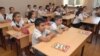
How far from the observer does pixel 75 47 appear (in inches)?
72.4

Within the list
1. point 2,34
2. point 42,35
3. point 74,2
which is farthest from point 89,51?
point 74,2

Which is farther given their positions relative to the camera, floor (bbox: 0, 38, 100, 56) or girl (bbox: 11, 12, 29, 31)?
floor (bbox: 0, 38, 100, 56)

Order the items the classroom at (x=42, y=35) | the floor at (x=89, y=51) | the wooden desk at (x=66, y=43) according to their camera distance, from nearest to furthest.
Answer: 1. the wooden desk at (x=66, y=43)
2. the classroom at (x=42, y=35)
3. the floor at (x=89, y=51)

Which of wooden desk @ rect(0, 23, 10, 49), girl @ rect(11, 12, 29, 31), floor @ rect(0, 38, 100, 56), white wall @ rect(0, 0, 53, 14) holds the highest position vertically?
white wall @ rect(0, 0, 53, 14)

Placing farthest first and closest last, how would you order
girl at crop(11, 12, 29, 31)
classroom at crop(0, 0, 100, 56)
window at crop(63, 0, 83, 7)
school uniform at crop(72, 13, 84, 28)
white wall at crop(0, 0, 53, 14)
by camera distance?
window at crop(63, 0, 83, 7) → white wall at crop(0, 0, 53, 14) → school uniform at crop(72, 13, 84, 28) → girl at crop(11, 12, 29, 31) → classroom at crop(0, 0, 100, 56)

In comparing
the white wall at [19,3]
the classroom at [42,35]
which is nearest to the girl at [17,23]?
the classroom at [42,35]

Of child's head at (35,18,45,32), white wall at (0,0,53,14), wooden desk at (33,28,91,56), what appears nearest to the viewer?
wooden desk at (33,28,91,56)

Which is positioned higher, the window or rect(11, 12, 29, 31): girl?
the window

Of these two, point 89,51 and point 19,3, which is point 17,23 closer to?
point 89,51

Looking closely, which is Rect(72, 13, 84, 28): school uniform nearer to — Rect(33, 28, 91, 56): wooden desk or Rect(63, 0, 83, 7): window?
Rect(33, 28, 91, 56): wooden desk

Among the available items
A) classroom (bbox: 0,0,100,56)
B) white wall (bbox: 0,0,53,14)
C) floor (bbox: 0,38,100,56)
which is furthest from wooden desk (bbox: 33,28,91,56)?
white wall (bbox: 0,0,53,14)

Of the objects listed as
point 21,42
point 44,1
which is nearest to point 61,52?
point 21,42

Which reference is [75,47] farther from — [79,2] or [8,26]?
[79,2]

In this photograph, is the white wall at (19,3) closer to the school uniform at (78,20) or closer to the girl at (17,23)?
the girl at (17,23)
